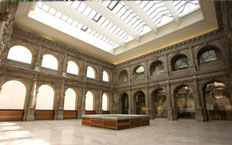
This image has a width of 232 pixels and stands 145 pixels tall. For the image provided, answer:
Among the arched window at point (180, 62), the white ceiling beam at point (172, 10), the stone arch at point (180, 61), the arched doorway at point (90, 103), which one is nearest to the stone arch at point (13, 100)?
the arched doorway at point (90, 103)

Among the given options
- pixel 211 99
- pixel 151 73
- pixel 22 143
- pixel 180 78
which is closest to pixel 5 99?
pixel 22 143

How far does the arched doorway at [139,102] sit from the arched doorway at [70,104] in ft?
27.4

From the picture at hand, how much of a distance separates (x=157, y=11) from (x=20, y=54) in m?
14.6

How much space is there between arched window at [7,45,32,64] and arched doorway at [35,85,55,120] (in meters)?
3.31

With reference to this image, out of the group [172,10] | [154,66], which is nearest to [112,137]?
[172,10]

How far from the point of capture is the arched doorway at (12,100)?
12.2m

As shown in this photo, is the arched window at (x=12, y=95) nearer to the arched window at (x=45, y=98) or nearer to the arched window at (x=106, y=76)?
the arched window at (x=45, y=98)

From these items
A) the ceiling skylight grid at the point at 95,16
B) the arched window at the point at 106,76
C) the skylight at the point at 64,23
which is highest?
the ceiling skylight grid at the point at 95,16

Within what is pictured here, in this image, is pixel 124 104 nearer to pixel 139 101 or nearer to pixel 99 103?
pixel 139 101

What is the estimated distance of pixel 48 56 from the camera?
1609cm

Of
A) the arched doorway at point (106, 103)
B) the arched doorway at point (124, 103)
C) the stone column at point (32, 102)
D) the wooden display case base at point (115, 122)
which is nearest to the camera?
the wooden display case base at point (115, 122)

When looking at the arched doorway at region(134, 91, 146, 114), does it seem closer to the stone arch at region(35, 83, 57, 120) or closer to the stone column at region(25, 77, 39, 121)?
the stone arch at region(35, 83, 57, 120)

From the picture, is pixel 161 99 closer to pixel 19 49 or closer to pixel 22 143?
pixel 22 143

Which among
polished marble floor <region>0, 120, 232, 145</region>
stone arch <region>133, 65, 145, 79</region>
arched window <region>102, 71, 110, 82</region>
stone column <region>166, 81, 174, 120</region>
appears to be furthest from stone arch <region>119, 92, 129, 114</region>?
polished marble floor <region>0, 120, 232, 145</region>
